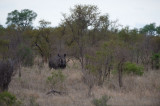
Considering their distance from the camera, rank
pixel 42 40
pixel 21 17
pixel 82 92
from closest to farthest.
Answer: pixel 82 92 < pixel 42 40 < pixel 21 17

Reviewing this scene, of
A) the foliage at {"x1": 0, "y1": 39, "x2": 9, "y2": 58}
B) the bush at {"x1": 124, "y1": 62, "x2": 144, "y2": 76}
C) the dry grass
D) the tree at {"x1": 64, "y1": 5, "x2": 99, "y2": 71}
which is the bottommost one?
the dry grass

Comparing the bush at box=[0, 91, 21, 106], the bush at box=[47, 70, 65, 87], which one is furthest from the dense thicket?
the bush at box=[0, 91, 21, 106]

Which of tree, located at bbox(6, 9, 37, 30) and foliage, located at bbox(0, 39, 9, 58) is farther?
tree, located at bbox(6, 9, 37, 30)

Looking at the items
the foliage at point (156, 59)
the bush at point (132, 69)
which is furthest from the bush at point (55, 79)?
the foliage at point (156, 59)

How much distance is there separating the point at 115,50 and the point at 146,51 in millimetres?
8130

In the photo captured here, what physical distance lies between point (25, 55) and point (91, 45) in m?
4.59

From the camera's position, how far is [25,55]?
15.6 metres

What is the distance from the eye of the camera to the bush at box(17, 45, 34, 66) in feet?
49.2

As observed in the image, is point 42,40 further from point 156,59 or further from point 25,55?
point 156,59

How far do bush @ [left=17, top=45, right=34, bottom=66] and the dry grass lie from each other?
311cm

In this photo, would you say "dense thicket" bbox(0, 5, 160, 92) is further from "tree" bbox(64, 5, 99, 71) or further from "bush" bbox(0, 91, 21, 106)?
"bush" bbox(0, 91, 21, 106)

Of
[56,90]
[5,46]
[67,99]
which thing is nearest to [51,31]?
[5,46]

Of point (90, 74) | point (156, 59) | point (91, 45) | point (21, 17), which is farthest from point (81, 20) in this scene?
point (21, 17)

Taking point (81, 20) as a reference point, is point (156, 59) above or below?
below
